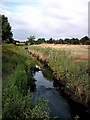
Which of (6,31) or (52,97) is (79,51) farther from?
(6,31)

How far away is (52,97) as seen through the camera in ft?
73.2

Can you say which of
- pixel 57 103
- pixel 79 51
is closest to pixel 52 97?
pixel 57 103

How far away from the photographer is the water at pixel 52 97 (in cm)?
1833

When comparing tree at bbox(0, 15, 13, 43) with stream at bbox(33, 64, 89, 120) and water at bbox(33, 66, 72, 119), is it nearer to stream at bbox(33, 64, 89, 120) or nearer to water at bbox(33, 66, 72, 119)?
water at bbox(33, 66, 72, 119)

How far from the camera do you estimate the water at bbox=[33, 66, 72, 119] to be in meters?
18.3

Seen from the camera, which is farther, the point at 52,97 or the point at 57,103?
the point at 52,97

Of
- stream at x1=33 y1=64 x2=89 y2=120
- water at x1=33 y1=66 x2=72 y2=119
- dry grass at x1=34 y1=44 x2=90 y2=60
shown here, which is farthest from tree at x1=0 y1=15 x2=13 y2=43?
stream at x1=33 y1=64 x2=89 y2=120

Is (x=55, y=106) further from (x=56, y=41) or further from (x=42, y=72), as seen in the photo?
(x=56, y=41)

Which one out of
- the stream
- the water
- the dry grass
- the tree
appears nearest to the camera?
the stream

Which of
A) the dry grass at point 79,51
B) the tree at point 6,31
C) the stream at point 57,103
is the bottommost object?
the stream at point 57,103

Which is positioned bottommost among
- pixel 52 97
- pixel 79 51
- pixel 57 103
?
pixel 57 103

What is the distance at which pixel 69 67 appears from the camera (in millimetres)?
25375

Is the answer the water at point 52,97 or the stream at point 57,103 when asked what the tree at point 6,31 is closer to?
the water at point 52,97

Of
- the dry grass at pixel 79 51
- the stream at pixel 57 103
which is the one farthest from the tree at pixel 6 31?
the stream at pixel 57 103
